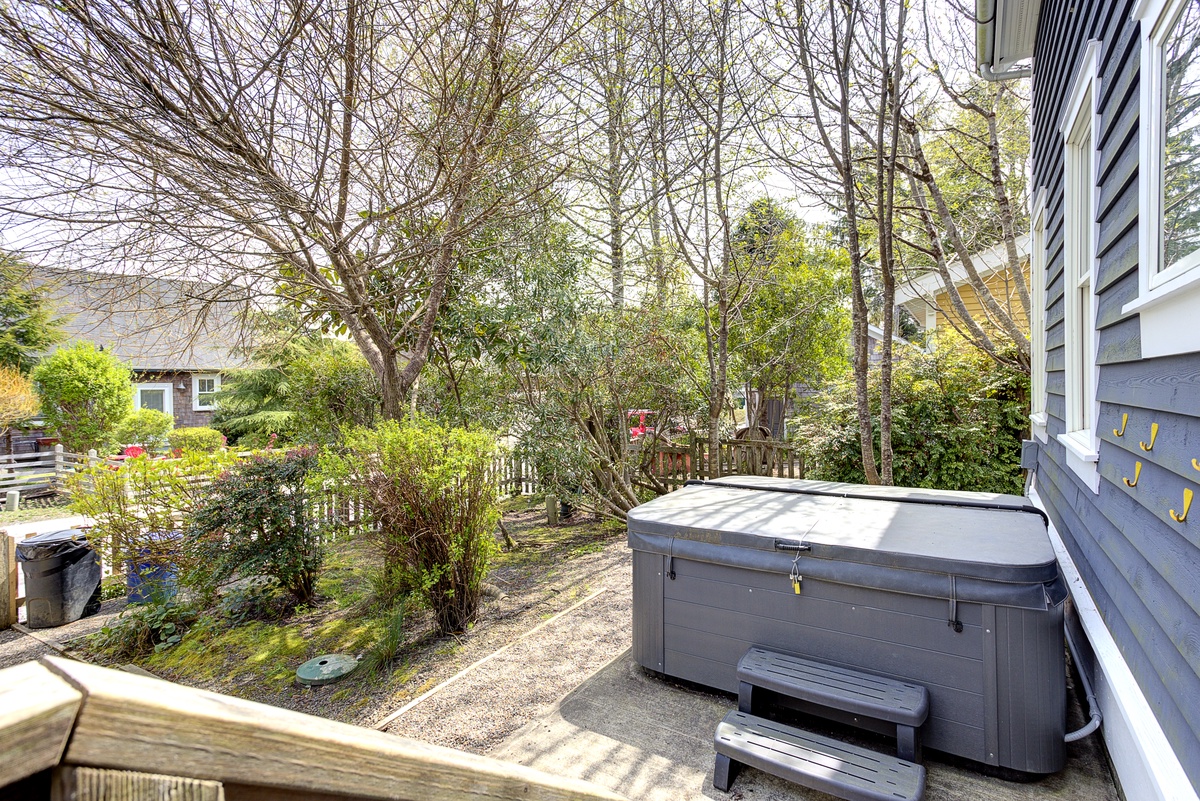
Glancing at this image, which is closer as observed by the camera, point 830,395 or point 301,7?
point 301,7

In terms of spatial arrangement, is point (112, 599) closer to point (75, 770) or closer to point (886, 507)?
point (886, 507)

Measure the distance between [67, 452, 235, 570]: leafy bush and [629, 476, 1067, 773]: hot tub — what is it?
3932 mm

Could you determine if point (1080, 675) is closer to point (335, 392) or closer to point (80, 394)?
point (335, 392)

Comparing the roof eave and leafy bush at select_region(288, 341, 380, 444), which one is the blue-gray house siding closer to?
the roof eave

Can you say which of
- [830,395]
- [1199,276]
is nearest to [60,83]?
[1199,276]

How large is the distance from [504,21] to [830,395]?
5.96 metres

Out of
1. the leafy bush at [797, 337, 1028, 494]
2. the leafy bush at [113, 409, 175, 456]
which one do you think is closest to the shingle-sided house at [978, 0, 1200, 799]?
the leafy bush at [797, 337, 1028, 494]

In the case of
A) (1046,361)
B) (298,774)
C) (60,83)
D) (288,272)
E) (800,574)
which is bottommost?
(800,574)

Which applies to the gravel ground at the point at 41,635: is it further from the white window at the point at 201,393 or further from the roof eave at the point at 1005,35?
the white window at the point at 201,393

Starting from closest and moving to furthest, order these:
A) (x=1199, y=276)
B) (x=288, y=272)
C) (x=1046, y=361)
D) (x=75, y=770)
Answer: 1. (x=75, y=770)
2. (x=1199, y=276)
3. (x=1046, y=361)
4. (x=288, y=272)

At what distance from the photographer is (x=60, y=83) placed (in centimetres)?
382

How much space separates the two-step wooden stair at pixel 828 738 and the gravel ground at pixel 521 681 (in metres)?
1.14

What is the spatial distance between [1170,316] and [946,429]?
17.7 ft

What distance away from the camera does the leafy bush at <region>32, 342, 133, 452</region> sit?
1369 centimetres
